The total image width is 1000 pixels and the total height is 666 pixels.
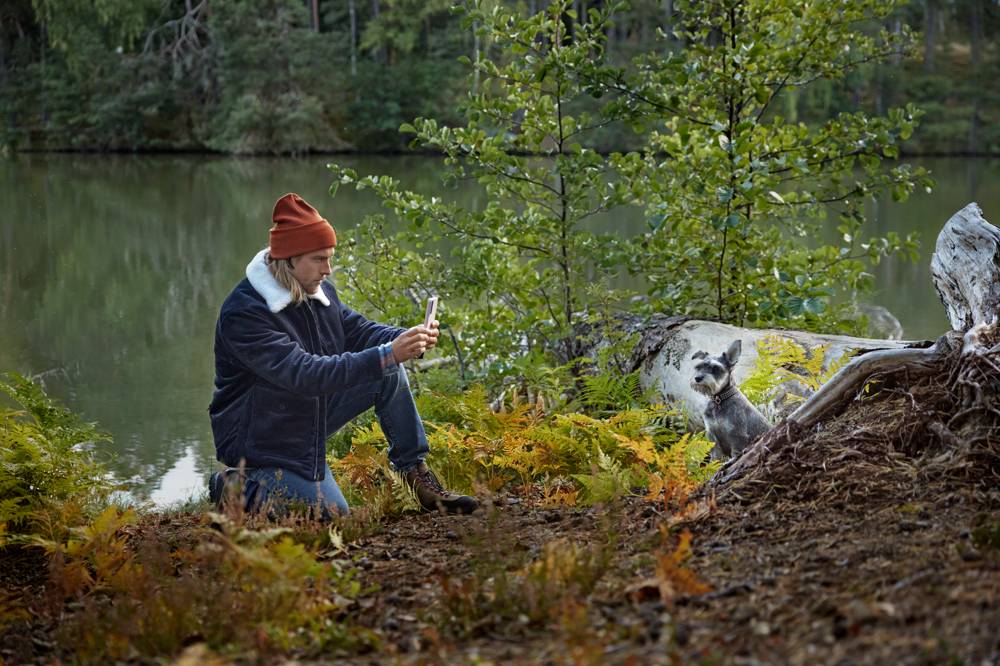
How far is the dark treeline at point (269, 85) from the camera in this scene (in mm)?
41781

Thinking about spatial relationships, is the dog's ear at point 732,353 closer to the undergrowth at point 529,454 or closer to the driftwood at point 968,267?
the undergrowth at point 529,454

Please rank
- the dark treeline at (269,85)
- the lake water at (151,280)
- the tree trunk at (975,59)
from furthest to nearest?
the tree trunk at (975,59)
the dark treeline at (269,85)
the lake water at (151,280)

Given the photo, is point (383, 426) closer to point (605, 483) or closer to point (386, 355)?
point (386, 355)

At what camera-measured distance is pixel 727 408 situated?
207 inches

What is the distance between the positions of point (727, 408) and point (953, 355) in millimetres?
1328

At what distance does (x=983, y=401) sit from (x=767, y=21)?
4.19 metres

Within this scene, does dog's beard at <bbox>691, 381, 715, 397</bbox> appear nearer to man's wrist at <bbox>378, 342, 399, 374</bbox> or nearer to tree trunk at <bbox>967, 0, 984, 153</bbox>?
man's wrist at <bbox>378, 342, 399, 374</bbox>

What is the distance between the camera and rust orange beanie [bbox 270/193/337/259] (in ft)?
15.7

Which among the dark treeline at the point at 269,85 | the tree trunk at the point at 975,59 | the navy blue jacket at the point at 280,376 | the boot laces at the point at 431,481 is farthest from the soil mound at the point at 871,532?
the tree trunk at the point at 975,59

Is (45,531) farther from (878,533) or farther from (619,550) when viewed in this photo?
(878,533)

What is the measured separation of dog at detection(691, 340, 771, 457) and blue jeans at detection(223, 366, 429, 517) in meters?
1.38

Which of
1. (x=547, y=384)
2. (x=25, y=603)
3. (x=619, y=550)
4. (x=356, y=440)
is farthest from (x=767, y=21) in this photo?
(x=25, y=603)

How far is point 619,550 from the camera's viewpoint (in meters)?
3.62

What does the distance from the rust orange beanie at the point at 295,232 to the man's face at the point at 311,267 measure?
3 cm
